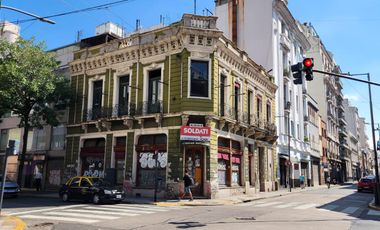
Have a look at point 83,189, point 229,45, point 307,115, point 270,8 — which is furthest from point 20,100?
point 307,115

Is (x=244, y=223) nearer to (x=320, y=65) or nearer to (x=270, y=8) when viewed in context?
(x=270, y=8)

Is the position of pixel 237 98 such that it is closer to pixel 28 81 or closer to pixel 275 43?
pixel 275 43

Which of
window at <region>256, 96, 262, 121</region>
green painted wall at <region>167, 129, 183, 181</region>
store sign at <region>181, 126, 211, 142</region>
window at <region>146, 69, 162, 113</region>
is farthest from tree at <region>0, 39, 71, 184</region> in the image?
window at <region>256, 96, 262, 121</region>

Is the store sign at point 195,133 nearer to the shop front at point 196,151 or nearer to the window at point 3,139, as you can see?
the shop front at point 196,151

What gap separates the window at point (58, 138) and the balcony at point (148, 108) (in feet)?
28.9

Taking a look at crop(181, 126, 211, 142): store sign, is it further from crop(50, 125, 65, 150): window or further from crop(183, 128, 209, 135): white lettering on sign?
crop(50, 125, 65, 150): window

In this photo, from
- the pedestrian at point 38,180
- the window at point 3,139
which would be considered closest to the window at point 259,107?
the pedestrian at point 38,180

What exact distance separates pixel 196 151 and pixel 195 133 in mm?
1518

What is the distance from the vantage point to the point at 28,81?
2427 centimetres

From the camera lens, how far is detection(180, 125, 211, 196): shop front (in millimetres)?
22266

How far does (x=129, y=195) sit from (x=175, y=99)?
7.12 meters

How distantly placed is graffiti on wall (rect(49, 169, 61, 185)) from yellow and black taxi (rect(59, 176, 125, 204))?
8899mm

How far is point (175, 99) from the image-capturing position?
2345 centimetres

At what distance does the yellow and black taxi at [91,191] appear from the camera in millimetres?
19156
